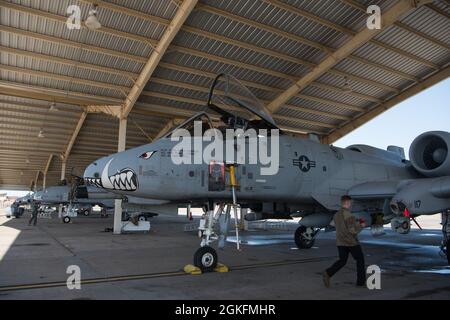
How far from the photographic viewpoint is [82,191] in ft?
80.6

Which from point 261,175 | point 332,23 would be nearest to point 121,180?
point 261,175

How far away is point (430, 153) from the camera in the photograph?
992 cm

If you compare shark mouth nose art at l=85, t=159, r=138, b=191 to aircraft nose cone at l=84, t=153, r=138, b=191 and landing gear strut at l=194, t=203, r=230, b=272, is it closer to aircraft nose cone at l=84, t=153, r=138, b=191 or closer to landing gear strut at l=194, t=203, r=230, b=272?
aircraft nose cone at l=84, t=153, r=138, b=191

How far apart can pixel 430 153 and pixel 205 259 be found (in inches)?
287

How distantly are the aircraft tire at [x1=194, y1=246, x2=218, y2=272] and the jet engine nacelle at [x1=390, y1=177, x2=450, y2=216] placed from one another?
4.32 m

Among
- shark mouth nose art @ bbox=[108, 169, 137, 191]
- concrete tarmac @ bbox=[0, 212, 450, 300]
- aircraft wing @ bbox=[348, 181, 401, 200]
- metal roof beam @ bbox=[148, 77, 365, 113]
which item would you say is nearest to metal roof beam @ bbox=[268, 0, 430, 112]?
metal roof beam @ bbox=[148, 77, 365, 113]

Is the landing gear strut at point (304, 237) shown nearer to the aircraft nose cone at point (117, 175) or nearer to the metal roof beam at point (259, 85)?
the aircraft nose cone at point (117, 175)

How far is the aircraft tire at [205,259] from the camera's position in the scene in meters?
6.52

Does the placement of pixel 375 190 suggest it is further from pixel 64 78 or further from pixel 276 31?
pixel 64 78

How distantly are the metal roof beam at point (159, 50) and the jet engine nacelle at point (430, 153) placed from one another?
8020mm

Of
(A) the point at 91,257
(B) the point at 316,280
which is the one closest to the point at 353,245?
(B) the point at 316,280

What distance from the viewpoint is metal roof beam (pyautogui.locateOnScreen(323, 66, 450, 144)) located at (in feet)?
58.2

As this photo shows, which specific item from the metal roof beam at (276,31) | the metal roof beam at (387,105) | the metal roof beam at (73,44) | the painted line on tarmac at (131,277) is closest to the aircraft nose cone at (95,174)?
the painted line on tarmac at (131,277)
